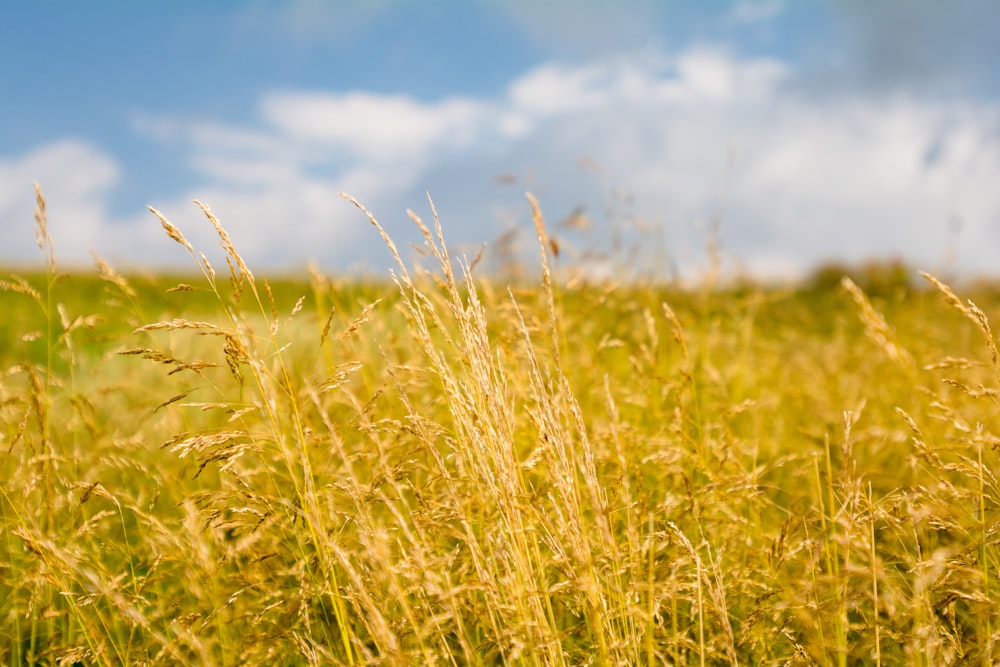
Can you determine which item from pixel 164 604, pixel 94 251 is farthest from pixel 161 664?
pixel 94 251

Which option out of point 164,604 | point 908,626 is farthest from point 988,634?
point 164,604

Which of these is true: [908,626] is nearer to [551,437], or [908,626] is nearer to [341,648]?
[551,437]

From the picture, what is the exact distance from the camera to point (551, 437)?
5.48 feet

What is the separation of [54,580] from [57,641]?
91 cm

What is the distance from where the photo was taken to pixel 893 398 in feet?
14.9

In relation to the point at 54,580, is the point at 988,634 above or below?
below

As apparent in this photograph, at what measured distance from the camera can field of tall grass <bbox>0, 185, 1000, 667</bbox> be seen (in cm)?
172

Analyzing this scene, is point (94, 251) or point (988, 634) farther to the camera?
point (94, 251)

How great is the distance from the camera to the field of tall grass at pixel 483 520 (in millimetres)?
1718

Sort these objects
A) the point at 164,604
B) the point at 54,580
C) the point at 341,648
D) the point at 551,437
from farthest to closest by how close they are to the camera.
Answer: the point at 164,604, the point at 341,648, the point at 54,580, the point at 551,437

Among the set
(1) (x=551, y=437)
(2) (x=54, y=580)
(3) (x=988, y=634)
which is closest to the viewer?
(1) (x=551, y=437)

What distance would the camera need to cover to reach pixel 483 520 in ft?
6.32

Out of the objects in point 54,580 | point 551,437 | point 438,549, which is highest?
point 551,437

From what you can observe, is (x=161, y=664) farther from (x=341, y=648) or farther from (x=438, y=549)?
(x=438, y=549)
